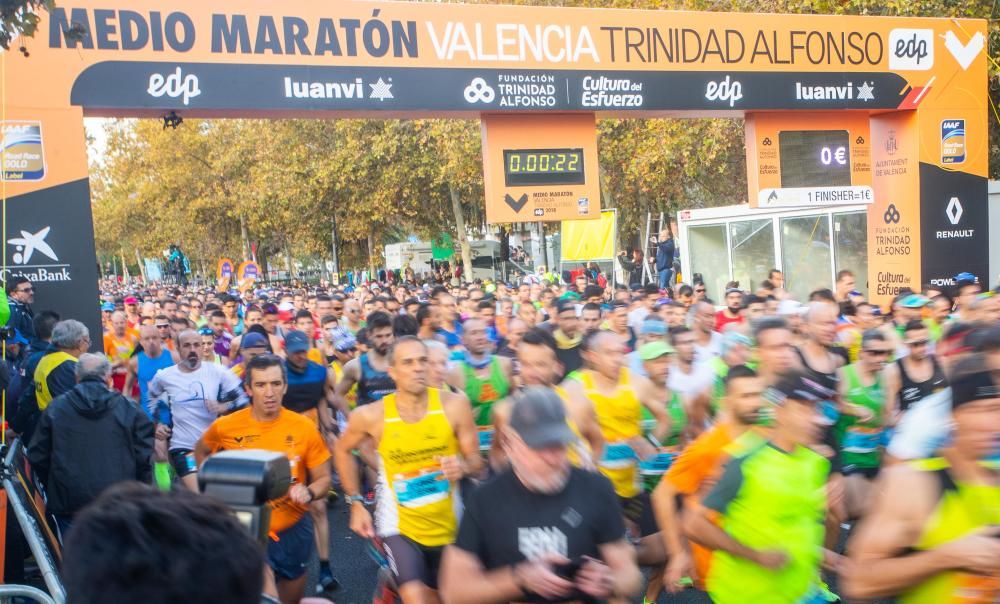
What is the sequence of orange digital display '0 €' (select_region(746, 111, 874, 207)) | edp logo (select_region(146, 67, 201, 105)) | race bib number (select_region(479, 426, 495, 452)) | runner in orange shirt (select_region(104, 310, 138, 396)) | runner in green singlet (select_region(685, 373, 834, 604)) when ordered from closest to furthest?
runner in green singlet (select_region(685, 373, 834, 604)), race bib number (select_region(479, 426, 495, 452)), edp logo (select_region(146, 67, 201, 105)), runner in orange shirt (select_region(104, 310, 138, 396)), orange digital display '0 €' (select_region(746, 111, 874, 207))

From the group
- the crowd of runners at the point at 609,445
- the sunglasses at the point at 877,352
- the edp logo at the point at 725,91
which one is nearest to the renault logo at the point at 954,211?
the edp logo at the point at 725,91

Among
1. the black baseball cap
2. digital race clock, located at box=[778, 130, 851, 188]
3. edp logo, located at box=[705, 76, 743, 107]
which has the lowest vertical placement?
the black baseball cap

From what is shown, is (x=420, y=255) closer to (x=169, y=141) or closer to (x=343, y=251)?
(x=343, y=251)

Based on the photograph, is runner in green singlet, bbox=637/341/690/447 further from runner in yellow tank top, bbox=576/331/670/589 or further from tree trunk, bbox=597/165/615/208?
tree trunk, bbox=597/165/615/208

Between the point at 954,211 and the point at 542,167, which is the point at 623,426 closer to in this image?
the point at 542,167

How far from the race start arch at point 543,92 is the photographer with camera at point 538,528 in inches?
252

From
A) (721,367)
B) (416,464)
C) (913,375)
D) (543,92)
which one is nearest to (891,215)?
(543,92)

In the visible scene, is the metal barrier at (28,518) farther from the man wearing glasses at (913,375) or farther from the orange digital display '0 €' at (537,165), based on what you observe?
the orange digital display '0 €' at (537,165)

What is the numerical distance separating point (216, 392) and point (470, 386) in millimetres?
1912

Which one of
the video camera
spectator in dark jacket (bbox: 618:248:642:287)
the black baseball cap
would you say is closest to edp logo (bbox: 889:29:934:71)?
the black baseball cap

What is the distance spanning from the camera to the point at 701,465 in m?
4.34

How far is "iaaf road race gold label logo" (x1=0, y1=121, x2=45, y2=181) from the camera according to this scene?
8.48 metres

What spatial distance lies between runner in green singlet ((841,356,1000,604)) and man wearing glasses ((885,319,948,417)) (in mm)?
3557

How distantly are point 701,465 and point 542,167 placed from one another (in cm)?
777
